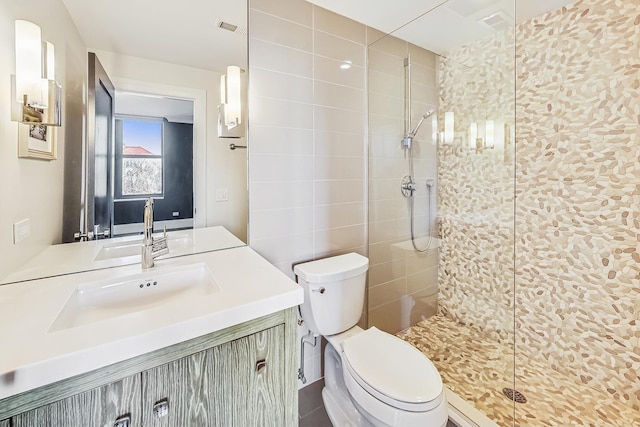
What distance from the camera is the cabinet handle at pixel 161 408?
76 cm

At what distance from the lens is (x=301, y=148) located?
161 cm

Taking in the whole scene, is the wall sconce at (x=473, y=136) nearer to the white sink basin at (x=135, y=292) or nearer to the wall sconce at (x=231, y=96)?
the wall sconce at (x=231, y=96)

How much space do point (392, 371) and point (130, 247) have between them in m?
1.28

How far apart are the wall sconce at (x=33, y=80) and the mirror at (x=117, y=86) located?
0.9 inches

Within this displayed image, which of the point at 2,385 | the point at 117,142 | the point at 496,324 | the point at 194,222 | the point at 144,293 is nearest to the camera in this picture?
the point at 2,385

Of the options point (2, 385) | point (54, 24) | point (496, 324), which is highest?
point (54, 24)

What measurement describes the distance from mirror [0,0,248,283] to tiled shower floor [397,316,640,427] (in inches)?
60.6

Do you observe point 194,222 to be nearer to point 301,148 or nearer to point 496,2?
point 301,148

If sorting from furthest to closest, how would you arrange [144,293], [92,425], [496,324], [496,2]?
[496,324]
[496,2]
[144,293]
[92,425]

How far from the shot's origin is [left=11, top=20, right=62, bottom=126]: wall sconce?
960mm

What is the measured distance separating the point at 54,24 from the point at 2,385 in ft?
4.03

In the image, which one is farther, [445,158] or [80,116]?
[445,158]

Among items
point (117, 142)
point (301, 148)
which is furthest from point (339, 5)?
point (117, 142)

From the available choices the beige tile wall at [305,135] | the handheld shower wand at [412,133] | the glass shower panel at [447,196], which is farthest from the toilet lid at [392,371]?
the handheld shower wand at [412,133]
